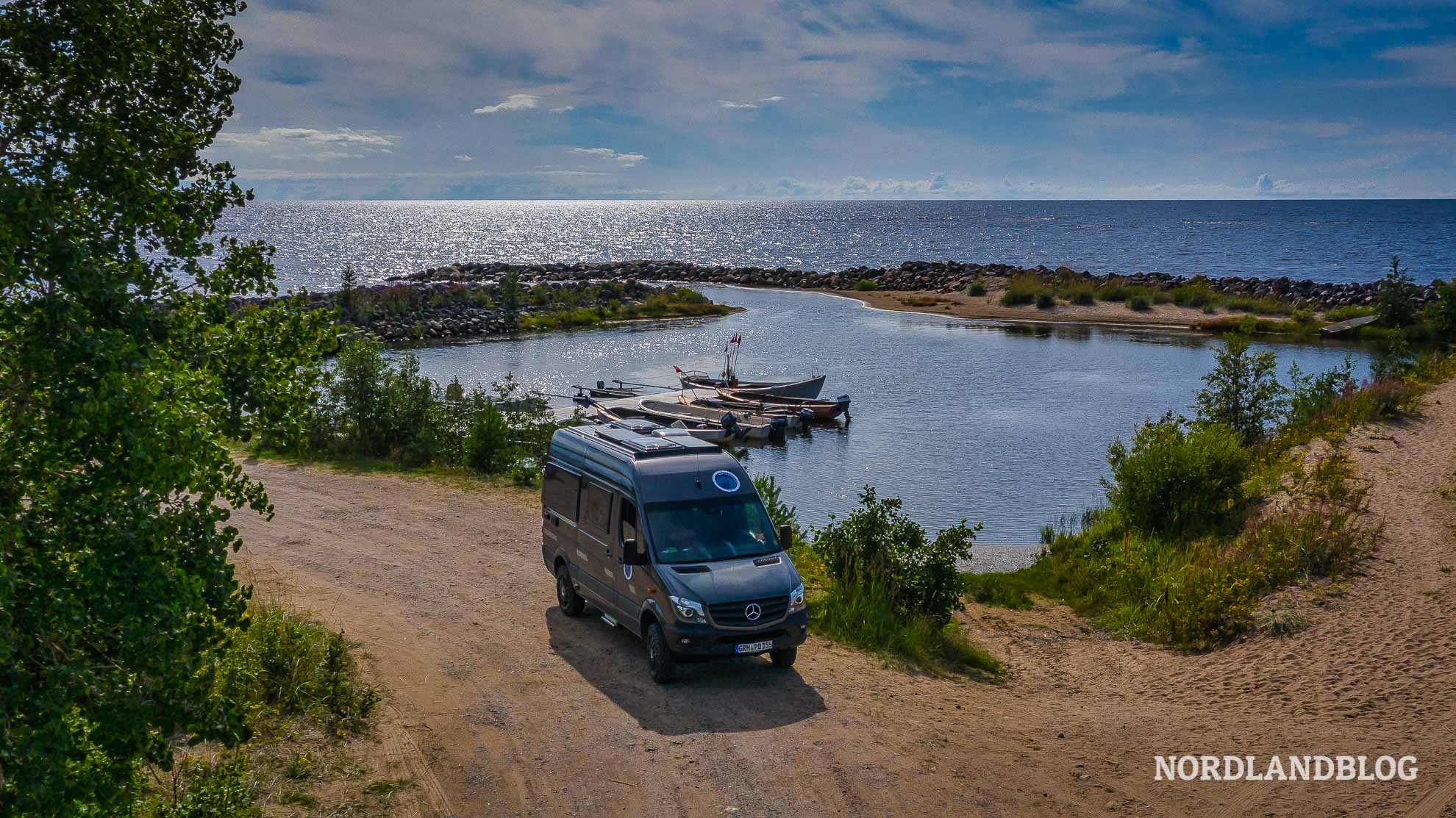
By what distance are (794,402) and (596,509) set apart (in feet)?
82.4

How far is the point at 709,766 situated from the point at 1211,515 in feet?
47.4

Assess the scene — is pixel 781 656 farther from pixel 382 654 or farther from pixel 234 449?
pixel 234 449

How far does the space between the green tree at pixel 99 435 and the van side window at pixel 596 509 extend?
664 cm

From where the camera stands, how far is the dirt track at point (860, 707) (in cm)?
905

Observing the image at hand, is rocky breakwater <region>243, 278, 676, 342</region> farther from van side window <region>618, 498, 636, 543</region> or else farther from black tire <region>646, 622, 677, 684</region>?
black tire <region>646, 622, 677, 684</region>

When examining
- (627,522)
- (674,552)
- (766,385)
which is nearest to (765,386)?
(766,385)

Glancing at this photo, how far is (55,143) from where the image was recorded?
5.67 metres

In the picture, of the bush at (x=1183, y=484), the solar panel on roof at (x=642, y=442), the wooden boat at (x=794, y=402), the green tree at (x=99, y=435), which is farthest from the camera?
the wooden boat at (x=794, y=402)

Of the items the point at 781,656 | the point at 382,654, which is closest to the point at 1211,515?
the point at 781,656

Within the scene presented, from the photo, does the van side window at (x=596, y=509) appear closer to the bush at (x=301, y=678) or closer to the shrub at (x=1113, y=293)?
the bush at (x=301, y=678)

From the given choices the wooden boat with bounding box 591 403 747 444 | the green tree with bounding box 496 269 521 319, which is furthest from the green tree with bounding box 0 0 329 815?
the green tree with bounding box 496 269 521 319

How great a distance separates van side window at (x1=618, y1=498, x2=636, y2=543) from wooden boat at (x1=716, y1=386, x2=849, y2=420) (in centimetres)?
2384

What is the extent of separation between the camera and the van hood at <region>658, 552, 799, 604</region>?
11.1 meters

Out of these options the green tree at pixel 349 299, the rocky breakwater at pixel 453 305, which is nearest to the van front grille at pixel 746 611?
the rocky breakwater at pixel 453 305
